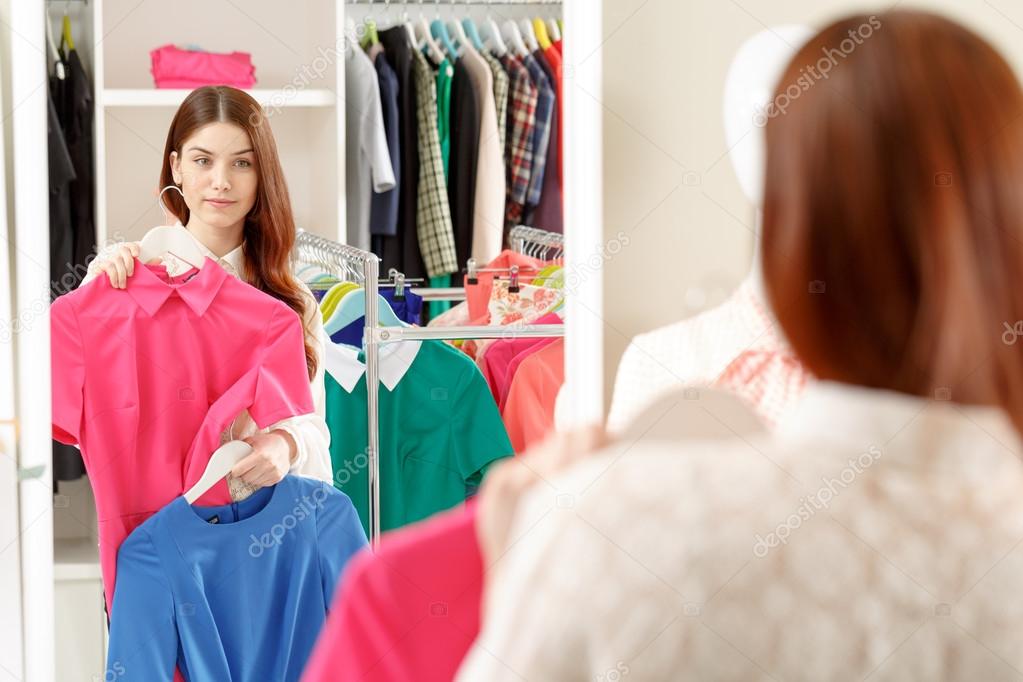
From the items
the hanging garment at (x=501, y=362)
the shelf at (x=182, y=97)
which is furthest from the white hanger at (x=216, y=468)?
the shelf at (x=182, y=97)

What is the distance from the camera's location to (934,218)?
0.48 metres

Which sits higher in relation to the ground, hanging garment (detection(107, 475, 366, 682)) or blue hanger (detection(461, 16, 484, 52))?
blue hanger (detection(461, 16, 484, 52))

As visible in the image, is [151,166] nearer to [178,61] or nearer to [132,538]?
[178,61]

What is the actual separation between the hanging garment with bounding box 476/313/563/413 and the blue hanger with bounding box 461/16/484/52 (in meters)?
1.31

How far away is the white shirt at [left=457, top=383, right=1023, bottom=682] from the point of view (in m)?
0.48

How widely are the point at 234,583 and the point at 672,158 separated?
849mm

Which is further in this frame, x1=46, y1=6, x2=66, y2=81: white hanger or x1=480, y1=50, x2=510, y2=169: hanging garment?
x1=480, y1=50, x2=510, y2=169: hanging garment

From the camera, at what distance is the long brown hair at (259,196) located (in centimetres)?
140

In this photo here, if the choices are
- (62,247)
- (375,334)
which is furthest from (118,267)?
(62,247)

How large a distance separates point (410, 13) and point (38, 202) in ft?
6.99

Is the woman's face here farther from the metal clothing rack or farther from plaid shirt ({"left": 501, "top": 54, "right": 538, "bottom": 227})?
plaid shirt ({"left": 501, "top": 54, "right": 538, "bottom": 227})

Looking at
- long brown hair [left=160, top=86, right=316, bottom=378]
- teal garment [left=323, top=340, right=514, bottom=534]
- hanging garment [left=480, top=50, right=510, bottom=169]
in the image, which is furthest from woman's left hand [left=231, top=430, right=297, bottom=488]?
hanging garment [left=480, top=50, right=510, bottom=169]

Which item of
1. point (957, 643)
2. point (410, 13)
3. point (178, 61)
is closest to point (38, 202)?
point (957, 643)

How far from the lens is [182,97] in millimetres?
2451
